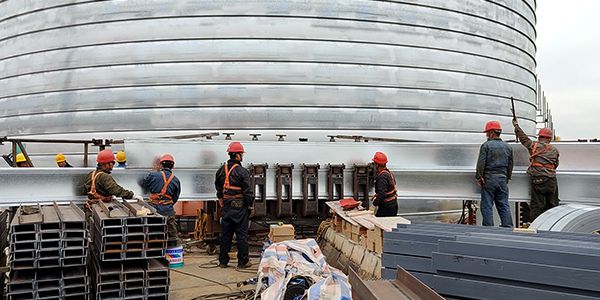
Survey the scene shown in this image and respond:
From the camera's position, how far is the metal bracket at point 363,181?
818cm

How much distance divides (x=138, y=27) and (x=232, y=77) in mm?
2106

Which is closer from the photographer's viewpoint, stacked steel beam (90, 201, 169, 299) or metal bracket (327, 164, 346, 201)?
stacked steel beam (90, 201, 169, 299)

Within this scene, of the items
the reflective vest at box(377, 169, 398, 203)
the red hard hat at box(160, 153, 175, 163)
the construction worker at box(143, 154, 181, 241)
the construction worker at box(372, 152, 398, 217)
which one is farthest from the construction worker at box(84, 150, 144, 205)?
the reflective vest at box(377, 169, 398, 203)

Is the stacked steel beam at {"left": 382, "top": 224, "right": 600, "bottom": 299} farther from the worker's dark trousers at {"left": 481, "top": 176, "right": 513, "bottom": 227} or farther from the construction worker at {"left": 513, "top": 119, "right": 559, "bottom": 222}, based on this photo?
the construction worker at {"left": 513, "top": 119, "right": 559, "bottom": 222}

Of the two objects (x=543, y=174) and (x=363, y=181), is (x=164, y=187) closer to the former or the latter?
(x=363, y=181)

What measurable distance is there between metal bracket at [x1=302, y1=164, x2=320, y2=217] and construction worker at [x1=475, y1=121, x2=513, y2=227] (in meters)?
2.50

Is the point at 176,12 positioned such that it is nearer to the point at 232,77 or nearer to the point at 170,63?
the point at 170,63

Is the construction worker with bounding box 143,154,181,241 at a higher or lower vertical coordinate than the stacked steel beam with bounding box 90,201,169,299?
higher

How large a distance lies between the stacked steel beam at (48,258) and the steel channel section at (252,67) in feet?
16.0

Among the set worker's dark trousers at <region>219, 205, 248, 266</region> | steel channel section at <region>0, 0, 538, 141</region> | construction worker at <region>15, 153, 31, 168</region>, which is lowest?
worker's dark trousers at <region>219, 205, 248, 266</region>

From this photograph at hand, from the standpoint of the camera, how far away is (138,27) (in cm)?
948

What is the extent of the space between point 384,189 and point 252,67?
3.66 meters

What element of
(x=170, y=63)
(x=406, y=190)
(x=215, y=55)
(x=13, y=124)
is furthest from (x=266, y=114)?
(x=13, y=124)

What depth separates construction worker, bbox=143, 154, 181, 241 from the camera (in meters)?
7.20
